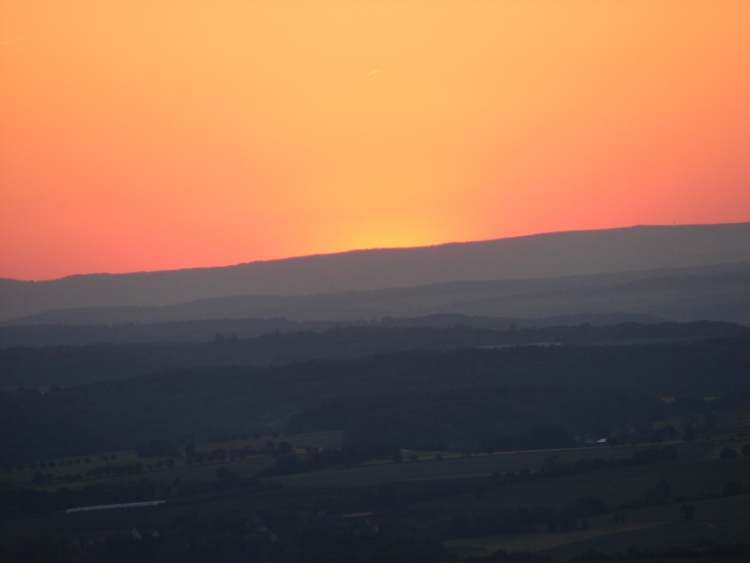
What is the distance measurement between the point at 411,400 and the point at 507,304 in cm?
6852

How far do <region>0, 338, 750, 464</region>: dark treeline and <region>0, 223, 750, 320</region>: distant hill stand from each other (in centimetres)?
7627

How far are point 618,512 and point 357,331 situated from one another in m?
51.3

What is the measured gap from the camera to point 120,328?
121500 mm

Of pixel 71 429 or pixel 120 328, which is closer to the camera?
pixel 71 429

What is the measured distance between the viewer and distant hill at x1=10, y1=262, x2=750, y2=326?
11600 cm

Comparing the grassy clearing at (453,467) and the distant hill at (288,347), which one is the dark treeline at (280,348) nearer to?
the distant hill at (288,347)

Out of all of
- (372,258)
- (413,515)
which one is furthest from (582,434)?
(372,258)

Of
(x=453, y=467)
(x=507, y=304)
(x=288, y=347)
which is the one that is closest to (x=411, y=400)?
(x=453, y=467)

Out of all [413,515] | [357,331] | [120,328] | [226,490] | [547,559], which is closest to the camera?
[547,559]

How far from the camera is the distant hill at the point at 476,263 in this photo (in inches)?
6053

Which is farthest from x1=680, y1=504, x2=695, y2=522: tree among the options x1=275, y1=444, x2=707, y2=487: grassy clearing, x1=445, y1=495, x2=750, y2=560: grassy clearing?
x1=275, y1=444, x2=707, y2=487: grassy clearing

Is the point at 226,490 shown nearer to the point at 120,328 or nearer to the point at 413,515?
the point at 413,515

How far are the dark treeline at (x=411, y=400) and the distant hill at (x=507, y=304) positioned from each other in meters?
32.1

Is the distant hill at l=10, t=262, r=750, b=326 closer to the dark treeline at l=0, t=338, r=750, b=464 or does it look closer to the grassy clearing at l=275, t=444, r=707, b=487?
the dark treeline at l=0, t=338, r=750, b=464
